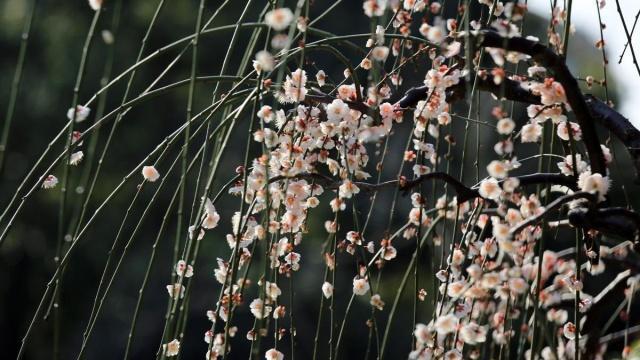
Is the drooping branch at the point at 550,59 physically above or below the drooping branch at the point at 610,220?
above

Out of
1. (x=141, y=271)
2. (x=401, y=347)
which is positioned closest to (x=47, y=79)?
(x=141, y=271)

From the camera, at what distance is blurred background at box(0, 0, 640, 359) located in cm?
558

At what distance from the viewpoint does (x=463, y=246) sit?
4.66ft

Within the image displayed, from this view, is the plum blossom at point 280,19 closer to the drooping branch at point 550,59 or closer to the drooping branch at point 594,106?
the drooping branch at point 550,59

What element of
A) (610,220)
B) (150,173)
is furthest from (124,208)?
(610,220)

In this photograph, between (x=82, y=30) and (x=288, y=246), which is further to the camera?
(x=82, y=30)

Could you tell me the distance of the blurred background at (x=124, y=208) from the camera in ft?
18.3

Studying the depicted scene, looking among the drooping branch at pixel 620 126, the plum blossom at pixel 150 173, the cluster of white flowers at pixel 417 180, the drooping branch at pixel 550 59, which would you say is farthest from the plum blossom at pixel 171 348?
the drooping branch at pixel 620 126

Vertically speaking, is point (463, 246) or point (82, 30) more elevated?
point (82, 30)

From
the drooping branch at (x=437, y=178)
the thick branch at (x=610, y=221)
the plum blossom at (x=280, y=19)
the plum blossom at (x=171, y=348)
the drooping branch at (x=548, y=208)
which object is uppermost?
the plum blossom at (x=280, y=19)

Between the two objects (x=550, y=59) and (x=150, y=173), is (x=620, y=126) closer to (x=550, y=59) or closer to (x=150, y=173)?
(x=550, y=59)

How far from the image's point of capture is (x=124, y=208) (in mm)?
5730

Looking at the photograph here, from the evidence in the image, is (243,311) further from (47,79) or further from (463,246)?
(463,246)

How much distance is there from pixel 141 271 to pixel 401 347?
1.67 meters
